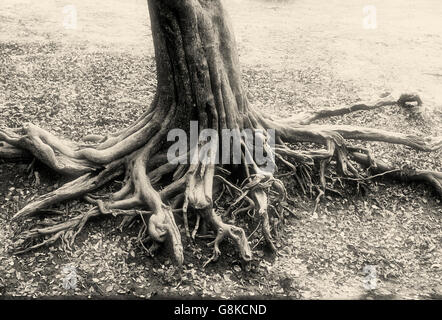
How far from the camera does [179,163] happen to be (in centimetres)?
748

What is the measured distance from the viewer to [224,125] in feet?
24.2

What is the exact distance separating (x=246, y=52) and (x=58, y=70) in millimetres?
4755

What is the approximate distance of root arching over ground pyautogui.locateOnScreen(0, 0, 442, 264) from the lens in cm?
677

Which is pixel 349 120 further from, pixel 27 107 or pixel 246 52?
pixel 27 107

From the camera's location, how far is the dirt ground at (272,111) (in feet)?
21.4

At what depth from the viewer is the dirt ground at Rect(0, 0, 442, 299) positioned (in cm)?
651

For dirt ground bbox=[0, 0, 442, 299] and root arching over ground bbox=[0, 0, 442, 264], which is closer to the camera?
dirt ground bbox=[0, 0, 442, 299]

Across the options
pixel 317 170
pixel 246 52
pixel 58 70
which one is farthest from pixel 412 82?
pixel 58 70

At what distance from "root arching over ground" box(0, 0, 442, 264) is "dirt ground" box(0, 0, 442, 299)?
26 cm

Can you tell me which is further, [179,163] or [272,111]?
[272,111]

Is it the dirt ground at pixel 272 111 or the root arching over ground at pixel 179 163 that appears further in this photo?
the root arching over ground at pixel 179 163

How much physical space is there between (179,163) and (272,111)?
11.8 feet

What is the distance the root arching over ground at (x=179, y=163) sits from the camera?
677 centimetres

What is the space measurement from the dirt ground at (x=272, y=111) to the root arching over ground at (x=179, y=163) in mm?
265
